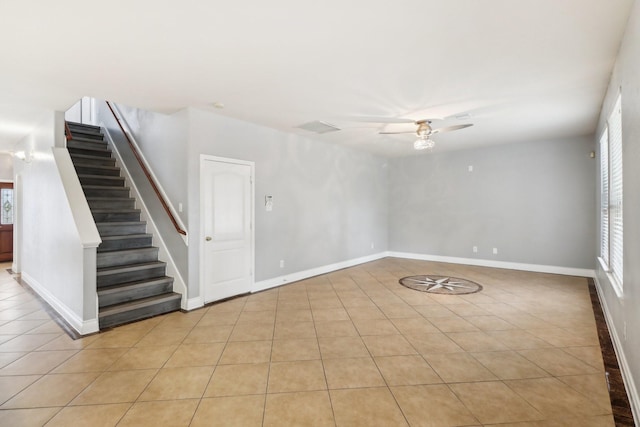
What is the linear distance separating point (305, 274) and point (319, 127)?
2.64m

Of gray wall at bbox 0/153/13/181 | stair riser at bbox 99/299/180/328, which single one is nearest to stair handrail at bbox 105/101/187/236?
stair riser at bbox 99/299/180/328

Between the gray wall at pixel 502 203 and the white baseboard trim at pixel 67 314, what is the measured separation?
658 centimetres

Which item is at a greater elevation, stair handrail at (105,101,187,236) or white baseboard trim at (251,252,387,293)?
stair handrail at (105,101,187,236)

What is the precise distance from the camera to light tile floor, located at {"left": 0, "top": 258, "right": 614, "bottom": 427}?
213cm

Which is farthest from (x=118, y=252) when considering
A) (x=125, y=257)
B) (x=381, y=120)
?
(x=381, y=120)

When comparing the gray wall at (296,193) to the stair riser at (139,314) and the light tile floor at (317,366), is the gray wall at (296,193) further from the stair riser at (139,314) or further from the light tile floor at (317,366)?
the light tile floor at (317,366)

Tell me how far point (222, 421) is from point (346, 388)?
2.94 feet

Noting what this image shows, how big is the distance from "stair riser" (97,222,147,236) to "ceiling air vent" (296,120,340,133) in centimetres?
291

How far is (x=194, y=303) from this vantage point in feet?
14.0

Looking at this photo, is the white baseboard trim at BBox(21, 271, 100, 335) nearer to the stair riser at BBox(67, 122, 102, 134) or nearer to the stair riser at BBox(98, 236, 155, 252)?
the stair riser at BBox(98, 236, 155, 252)

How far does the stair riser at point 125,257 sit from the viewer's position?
427cm

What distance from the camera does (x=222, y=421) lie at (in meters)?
2.06

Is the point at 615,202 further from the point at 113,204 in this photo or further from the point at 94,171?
the point at 94,171

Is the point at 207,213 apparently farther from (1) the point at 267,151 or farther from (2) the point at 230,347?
(2) the point at 230,347
